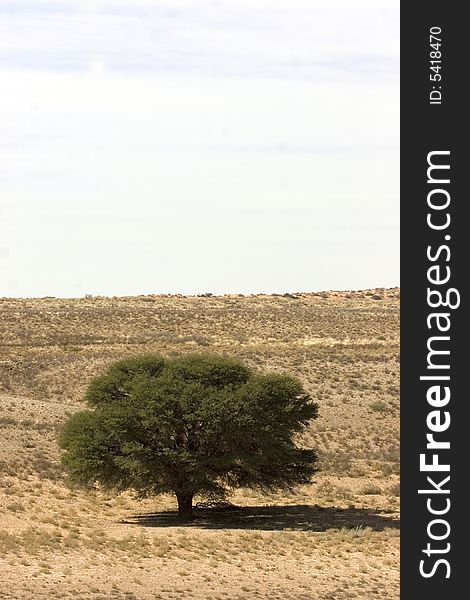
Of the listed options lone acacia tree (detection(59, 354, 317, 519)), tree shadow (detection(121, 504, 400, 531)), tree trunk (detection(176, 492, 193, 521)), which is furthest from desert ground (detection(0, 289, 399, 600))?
lone acacia tree (detection(59, 354, 317, 519))

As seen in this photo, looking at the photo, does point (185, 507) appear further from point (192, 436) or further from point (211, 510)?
point (192, 436)

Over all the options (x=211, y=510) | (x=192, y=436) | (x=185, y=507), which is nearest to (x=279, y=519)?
(x=211, y=510)

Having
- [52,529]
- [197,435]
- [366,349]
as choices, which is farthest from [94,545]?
[366,349]

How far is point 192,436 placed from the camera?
39.7 m

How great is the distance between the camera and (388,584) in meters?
30.5

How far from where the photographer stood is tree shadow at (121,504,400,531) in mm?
38594

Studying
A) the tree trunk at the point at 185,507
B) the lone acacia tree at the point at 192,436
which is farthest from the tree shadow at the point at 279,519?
the lone acacia tree at the point at 192,436

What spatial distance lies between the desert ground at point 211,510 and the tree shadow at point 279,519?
7 cm

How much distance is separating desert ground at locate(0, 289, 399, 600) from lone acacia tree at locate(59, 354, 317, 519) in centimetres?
141

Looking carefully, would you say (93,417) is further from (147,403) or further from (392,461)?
(392,461)

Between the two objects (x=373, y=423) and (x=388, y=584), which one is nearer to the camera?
(x=388, y=584)

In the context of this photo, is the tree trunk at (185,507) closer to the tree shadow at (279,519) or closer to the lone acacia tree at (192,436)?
the lone acacia tree at (192,436)

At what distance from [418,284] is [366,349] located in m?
63.8

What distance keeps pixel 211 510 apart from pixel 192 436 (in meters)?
3.73
